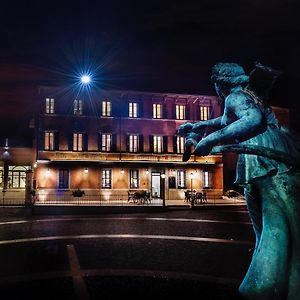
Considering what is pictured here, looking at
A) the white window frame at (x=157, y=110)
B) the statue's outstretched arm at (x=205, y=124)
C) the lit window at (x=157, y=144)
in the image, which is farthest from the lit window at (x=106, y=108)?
the statue's outstretched arm at (x=205, y=124)

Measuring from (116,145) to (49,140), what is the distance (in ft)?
20.0

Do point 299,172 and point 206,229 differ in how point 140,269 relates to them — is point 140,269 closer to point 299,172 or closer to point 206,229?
point 299,172

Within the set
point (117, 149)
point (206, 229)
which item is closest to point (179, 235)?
point (206, 229)

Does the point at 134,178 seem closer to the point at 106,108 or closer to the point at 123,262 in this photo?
the point at 106,108

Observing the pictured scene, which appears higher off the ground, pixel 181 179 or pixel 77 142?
pixel 77 142

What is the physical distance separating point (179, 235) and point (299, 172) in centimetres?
1020

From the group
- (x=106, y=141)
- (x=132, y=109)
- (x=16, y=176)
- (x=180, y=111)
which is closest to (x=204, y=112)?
(x=180, y=111)

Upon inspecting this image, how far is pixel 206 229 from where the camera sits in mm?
14391

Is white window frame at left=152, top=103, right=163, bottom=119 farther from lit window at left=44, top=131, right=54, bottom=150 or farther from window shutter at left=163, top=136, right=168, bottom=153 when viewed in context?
lit window at left=44, top=131, right=54, bottom=150

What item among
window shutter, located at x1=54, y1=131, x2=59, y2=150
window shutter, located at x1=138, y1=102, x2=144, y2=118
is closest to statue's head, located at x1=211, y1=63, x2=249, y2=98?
window shutter, located at x1=54, y1=131, x2=59, y2=150

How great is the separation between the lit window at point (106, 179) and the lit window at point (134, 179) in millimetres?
2062

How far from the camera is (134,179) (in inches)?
1316

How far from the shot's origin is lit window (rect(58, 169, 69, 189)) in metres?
31.8

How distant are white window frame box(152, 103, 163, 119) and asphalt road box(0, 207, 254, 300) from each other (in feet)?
68.7
